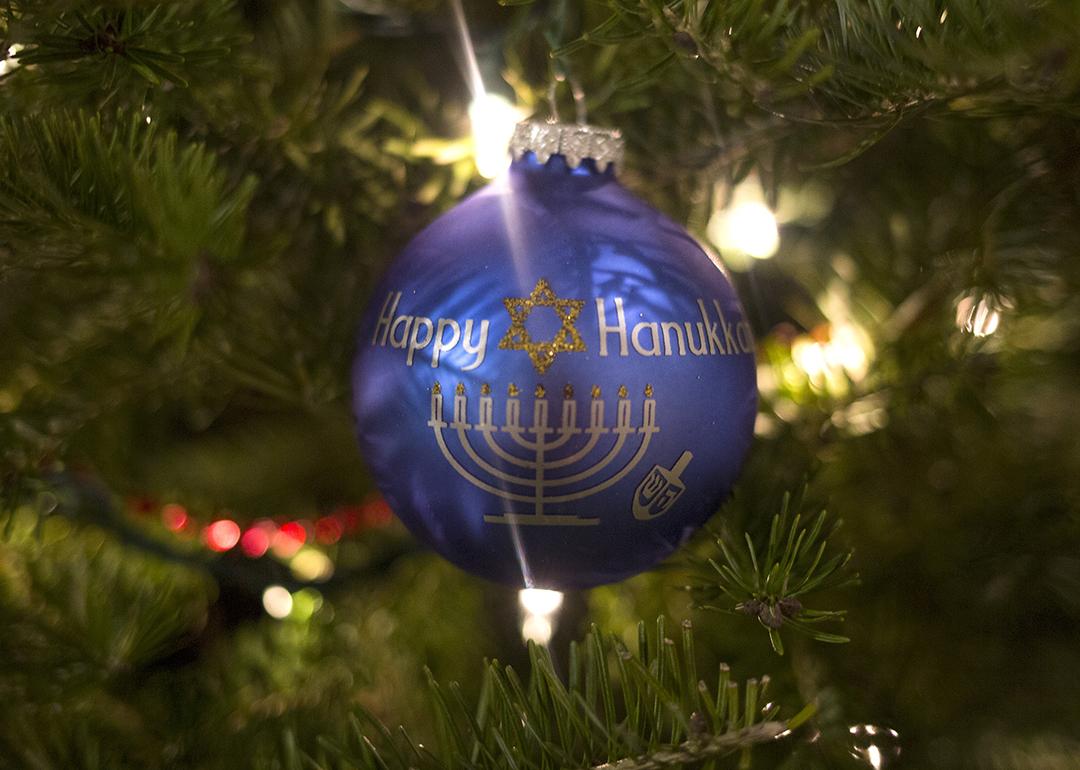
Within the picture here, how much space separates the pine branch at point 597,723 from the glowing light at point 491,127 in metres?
0.44

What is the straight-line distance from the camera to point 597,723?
0.48 m

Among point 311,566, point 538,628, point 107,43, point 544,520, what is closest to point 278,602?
point 311,566

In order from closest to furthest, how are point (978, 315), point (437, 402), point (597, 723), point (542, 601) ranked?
point (597, 723), point (437, 402), point (978, 315), point (542, 601)

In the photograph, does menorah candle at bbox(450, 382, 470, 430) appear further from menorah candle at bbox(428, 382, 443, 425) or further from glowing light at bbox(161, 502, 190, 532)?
glowing light at bbox(161, 502, 190, 532)

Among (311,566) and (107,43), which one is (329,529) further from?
(107,43)

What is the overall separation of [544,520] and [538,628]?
1.15 ft

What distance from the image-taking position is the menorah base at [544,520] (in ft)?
1.95

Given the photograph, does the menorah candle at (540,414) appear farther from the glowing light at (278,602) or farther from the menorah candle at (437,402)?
the glowing light at (278,602)

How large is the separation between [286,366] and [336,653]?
0.31m

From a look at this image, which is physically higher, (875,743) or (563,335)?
(563,335)

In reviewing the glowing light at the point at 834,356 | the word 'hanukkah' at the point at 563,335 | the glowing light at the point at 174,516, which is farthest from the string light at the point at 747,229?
the glowing light at the point at 174,516

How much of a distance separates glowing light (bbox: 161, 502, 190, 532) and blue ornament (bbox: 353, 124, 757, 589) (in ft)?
1.25

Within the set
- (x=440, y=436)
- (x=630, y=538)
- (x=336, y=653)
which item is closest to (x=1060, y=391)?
(x=630, y=538)

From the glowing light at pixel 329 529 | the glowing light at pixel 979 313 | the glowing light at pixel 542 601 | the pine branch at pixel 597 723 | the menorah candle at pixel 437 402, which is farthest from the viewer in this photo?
the glowing light at pixel 329 529
